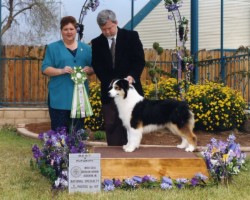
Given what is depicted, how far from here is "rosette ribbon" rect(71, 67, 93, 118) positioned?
5.01 m

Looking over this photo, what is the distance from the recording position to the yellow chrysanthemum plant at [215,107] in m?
8.41

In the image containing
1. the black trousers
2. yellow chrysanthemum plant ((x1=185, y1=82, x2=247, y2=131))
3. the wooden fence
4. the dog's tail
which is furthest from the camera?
the wooden fence

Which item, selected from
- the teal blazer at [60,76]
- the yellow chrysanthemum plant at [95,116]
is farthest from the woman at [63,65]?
the yellow chrysanthemum plant at [95,116]

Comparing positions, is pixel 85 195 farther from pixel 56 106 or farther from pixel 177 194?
pixel 56 106

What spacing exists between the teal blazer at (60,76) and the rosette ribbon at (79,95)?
Result: 95mm

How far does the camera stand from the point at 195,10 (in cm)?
978

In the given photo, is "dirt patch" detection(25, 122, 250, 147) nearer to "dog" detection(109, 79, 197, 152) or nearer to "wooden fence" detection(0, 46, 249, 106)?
"dog" detection(109, 79, 197, 152)

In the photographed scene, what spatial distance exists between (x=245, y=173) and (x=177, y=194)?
4.92 feet

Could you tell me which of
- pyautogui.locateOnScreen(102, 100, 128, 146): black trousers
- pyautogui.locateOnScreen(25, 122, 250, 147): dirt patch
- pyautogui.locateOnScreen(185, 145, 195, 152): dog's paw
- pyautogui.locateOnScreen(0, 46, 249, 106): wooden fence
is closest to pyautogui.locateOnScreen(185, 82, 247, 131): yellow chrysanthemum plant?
pyautogui.locateOnScreen(25, 122, 250, 147): dirt patch

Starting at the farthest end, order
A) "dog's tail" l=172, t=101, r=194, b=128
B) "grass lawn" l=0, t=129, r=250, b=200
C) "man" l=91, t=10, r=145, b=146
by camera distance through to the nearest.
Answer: "dog's tail" l=172, t=101, r=194, b=128 < "man" l=91, t=10, r=145, b=146 < "grass lawn" l=0, t=129, r=250, b=200

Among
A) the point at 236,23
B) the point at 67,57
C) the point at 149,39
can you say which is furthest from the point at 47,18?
the point at 67,57

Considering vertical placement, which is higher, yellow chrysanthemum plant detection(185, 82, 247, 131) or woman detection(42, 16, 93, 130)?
woman detection(42, 16, 93, 130)

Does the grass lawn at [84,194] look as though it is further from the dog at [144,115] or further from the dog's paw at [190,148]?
the dog at [144,115]

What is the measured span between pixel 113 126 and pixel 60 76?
37.3 inches
